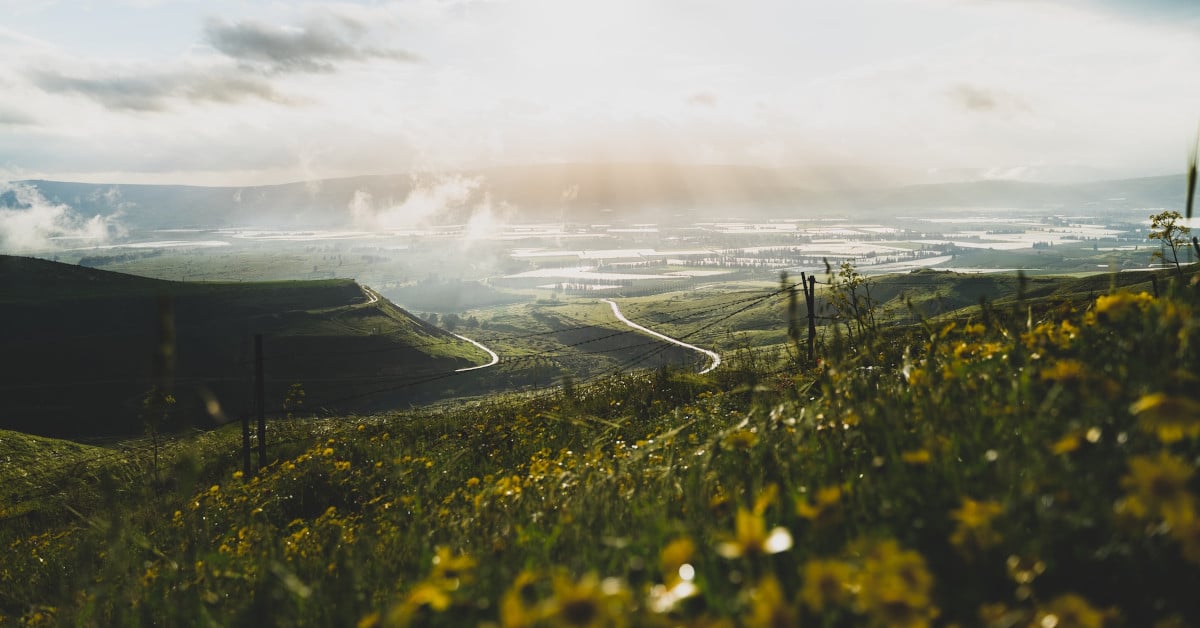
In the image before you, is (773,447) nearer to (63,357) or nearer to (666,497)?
(666,497)

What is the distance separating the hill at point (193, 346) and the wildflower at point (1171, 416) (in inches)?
3704

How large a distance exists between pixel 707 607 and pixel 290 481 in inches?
359

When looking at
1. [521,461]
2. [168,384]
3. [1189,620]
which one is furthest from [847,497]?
[521,461]

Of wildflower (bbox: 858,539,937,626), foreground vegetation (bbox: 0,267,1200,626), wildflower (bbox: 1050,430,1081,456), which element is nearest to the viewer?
wildflower (bbox: 858,539,937,626)

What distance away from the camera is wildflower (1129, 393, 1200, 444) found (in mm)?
1815

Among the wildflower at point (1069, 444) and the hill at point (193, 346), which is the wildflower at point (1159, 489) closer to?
the wildflower at point (1069, 444)

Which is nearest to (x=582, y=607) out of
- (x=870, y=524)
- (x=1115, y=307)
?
(x=870, y=524)

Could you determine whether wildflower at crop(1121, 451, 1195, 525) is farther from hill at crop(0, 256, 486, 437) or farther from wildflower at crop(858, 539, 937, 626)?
hill at crop(0, 256, 486, 437)

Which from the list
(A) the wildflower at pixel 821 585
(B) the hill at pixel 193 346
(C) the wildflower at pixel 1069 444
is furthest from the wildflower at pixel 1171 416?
(B) the hill at pixel 193 346

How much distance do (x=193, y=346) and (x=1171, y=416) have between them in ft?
528

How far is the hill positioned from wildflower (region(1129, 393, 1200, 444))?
94070mm

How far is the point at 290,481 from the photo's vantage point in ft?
32.1

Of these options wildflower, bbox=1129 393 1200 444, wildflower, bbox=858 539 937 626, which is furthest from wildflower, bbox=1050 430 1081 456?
wildflower, bbox=858 539 937 626

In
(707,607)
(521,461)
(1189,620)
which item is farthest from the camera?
(521,461)
